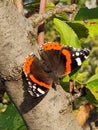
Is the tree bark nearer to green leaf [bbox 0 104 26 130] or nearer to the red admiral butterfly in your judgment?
the red admiral butterfly

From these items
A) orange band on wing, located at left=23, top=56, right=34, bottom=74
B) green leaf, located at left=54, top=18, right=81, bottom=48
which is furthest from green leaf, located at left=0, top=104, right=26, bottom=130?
orange band on wing, located at left=23, top=56, right=34, bottom=74

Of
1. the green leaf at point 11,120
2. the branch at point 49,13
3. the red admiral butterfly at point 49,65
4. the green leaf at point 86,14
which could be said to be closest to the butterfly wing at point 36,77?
the red admiral butterfly at point 49,65

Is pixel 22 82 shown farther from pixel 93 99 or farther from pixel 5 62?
pixel 93 99

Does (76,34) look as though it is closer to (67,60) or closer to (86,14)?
(86,14)

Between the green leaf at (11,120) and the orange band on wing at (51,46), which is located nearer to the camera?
the orange band on wing at (51,46)

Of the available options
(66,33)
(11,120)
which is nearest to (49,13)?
(66,33)

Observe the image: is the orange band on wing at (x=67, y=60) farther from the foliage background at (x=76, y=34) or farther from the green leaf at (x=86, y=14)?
the green leaf at (x=86, y=14)
